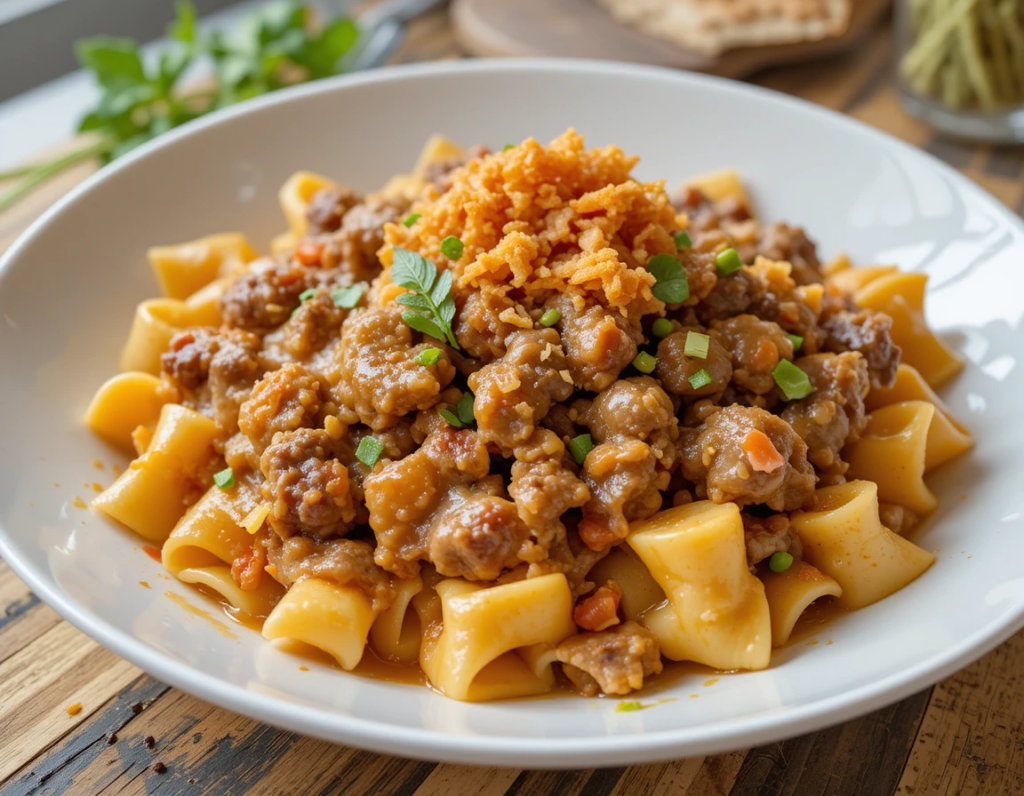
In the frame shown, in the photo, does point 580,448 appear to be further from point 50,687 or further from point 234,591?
point 50,687

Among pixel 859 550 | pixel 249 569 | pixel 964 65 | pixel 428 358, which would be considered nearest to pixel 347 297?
pixel 428 358

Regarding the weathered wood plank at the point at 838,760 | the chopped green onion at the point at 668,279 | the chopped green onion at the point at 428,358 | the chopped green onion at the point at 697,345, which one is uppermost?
the chopped green onion at the point at 428,358

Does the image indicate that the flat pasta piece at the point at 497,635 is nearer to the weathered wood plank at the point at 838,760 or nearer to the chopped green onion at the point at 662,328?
the weathered wood plank at the point at 838,760

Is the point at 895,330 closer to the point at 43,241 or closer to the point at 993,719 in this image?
the point at 993,719

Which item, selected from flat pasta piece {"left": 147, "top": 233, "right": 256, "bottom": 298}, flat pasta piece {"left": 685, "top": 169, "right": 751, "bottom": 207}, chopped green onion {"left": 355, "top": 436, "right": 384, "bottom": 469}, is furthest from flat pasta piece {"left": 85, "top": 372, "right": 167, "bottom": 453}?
flat pasta piece {"left": 685, "top": 169, "right": 751, "bottom": 207}

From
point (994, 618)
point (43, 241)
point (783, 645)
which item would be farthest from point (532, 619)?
point (43, 241)

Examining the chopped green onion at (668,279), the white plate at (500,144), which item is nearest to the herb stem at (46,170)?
the white plate at (500,144)
